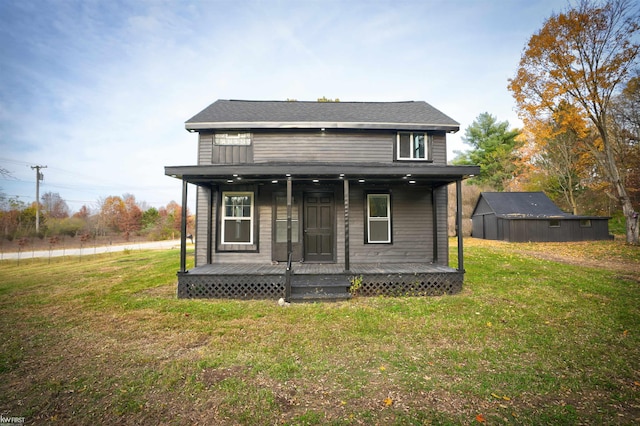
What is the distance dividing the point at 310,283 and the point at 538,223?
1960 centimetres

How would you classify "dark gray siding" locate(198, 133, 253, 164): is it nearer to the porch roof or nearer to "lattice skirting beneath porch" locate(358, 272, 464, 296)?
the porch roof

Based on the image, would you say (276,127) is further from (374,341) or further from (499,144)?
(499,144)

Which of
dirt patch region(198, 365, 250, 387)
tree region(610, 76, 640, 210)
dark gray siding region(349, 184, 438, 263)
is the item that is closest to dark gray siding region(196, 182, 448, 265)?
dark gray siding region(349, 184, 438, 263)

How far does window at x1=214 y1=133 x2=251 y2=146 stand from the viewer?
341 inches

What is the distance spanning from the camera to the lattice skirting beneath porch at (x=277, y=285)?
6609 millimetres

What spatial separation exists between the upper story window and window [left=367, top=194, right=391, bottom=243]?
14.8 ft

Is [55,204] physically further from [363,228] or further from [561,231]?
[561,231]

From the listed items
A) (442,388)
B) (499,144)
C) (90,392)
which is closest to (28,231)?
(90,392)

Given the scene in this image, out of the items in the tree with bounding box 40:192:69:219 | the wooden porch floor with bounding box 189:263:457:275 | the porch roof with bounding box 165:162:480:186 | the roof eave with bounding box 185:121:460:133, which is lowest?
the wooden porch floor with bounding box 189:263:457:275

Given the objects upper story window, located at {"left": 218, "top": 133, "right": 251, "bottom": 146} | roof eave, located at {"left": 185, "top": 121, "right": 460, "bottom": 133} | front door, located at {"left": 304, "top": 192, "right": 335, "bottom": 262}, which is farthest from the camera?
upper story window, located at {"left": 218, "top": 133, "right": 251, "bottom": 146}

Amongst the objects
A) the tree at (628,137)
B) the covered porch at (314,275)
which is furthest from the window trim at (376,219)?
the tree at (628,137)

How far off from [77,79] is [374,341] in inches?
817

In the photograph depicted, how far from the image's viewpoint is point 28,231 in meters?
18.7

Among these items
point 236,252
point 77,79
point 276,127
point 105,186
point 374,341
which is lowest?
point 374,341
